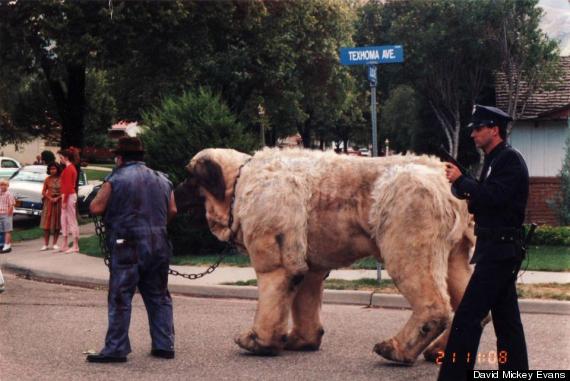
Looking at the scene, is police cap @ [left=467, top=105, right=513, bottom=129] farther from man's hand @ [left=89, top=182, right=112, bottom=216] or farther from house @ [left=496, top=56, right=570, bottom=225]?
house @ [left=496, top=56, right=570, bottom=225]

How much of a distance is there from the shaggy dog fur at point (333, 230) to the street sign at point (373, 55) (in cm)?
404

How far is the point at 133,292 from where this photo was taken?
7867mm

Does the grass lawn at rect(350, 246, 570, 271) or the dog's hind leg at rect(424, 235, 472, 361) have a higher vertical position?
the dog's hind leg at rect(424, 235, 472, 361)

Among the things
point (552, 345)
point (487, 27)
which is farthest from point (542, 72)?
point (552, 345)

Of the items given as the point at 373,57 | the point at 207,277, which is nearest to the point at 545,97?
the point at 373,57

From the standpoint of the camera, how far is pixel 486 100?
129 feet

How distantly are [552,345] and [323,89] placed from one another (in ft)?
107

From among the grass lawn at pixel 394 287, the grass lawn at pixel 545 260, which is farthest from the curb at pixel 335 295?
the grass lawn at pixel 545 260

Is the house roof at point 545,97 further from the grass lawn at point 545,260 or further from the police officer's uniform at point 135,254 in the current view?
the police officer's uniform at point 135,254

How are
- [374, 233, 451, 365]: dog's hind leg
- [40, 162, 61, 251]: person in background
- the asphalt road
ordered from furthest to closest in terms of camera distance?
[40, 162, 61, 251]: person in background → the asphalt road → [374, 233, 451, 365]: dog's hind leg

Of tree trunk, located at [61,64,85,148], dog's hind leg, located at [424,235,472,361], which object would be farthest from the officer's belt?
tree trunk, located at [61,64,85,148]

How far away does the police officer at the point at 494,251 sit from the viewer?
6.05m

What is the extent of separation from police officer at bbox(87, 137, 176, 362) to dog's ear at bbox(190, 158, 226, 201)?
50cm

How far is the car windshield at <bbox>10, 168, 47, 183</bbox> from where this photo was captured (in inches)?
929
